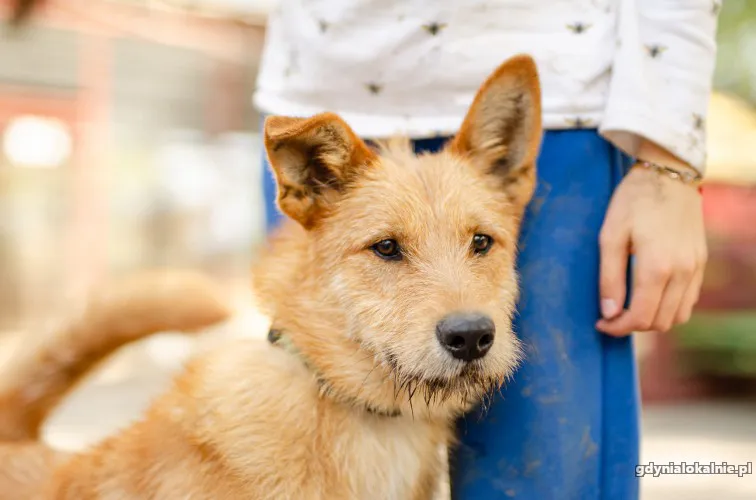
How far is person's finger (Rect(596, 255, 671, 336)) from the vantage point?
1909 millimetres

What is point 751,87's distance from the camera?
12.9 meters

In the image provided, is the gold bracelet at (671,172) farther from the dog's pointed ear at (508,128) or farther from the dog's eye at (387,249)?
the dog's eye at (387,249)

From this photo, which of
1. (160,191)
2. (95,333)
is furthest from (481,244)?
(160,191)

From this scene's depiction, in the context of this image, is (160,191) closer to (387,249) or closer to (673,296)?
(387,249)

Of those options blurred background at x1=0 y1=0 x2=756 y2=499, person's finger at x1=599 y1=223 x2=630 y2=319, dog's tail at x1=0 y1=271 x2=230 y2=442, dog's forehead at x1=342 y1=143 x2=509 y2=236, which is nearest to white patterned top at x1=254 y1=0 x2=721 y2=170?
dog's forehead at x1=342 y1=143 x2=509 y2=236

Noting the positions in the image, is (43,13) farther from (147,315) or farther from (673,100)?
(673,100)

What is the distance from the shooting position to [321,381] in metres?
2.06

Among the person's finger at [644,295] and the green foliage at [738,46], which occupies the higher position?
the green foliage at [738,46]

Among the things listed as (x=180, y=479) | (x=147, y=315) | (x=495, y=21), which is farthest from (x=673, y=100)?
(x=147, y=315)

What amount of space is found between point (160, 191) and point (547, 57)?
352 inches

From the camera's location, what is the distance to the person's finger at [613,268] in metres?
1.98

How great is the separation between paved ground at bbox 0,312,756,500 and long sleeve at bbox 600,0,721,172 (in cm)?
326

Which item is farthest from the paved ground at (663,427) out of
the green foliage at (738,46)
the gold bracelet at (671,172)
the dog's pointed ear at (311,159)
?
the green foliage at (738,46)

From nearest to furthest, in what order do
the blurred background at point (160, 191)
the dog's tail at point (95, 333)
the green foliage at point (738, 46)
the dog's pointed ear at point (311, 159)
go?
the dog's pointed ear at point (311, 159)
the dog's tail at point (95, 333)
the blurred background at point (160, 191)
the green foliage at point (738, 46)
